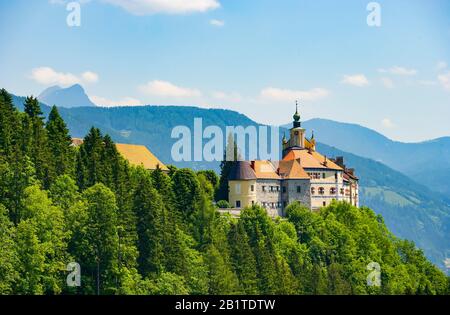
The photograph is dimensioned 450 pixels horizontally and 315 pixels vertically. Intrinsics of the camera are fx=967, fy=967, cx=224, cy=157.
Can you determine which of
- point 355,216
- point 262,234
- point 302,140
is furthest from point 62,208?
point 302,140

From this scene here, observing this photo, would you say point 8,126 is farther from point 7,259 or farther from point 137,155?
point 137,155

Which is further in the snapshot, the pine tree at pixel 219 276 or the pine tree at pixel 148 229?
the pine tree at pixel 219 276

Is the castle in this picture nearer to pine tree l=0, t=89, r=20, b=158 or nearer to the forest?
the forest

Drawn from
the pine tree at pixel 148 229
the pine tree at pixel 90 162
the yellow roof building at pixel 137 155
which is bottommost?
the pine tree at pixel 148 229

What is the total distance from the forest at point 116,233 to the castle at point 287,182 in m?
13.1

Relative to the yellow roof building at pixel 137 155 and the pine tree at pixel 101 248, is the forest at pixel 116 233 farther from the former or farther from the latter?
the yellow roof building at pixel 137 155

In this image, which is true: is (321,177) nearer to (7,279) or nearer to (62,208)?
(62,208)

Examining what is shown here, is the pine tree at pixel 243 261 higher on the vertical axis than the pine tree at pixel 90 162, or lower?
lower

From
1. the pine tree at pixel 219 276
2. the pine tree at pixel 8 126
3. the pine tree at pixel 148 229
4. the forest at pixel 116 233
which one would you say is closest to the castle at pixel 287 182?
the forest at pixel 116 233

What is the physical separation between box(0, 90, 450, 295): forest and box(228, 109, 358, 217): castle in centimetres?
1313

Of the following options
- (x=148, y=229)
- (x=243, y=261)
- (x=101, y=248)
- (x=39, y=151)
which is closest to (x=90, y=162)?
(x=39, y=151)

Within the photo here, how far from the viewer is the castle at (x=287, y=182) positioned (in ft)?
414

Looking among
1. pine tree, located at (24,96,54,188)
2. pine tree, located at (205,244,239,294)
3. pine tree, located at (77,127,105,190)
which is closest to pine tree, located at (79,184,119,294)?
pine tree, located at (24,96,54,188)

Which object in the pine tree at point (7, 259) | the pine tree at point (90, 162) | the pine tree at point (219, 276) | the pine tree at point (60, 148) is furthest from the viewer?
the pine tree at point (90, 162)
